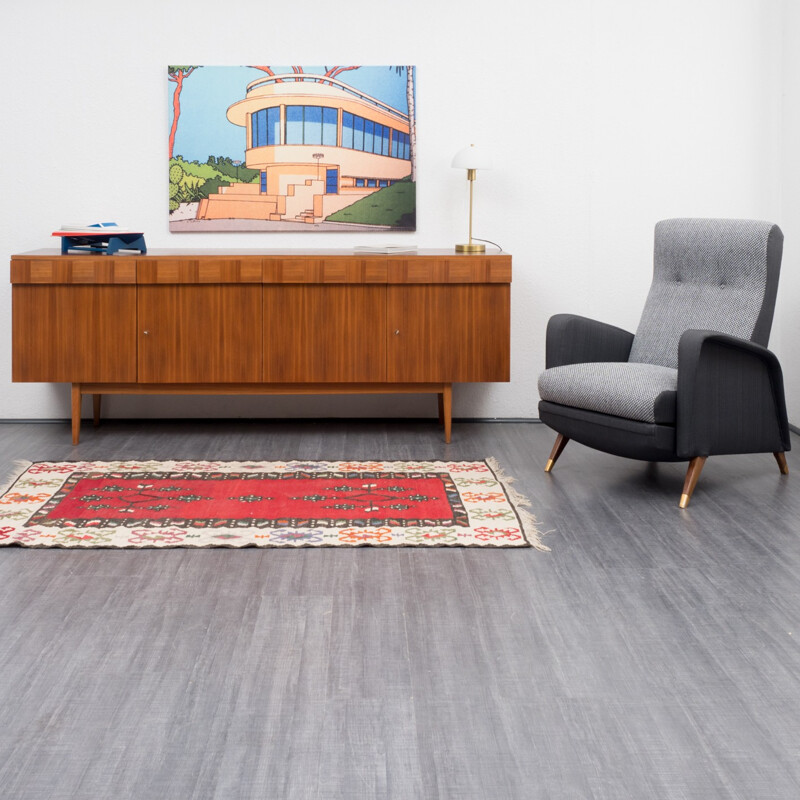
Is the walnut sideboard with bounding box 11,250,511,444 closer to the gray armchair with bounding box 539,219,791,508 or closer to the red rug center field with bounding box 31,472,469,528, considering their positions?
the gray armchair with bounding box 539,219,791,508

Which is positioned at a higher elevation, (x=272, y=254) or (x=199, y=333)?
(x=272, y=254)

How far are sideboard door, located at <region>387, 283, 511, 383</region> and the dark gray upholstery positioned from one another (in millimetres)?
498

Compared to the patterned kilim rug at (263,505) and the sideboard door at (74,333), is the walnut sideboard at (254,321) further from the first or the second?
the patterned kilim rug at (263,505)

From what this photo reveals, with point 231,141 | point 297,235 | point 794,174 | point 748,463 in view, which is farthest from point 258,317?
point 794,174

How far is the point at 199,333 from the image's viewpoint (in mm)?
4664

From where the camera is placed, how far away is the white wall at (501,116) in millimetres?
5062

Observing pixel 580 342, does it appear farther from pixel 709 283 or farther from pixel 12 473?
pixel 12 473

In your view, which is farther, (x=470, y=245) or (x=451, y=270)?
(x=470, y=245)

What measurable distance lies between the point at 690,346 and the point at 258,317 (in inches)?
78.6

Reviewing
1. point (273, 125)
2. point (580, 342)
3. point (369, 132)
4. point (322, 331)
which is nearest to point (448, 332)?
point (322, 331)

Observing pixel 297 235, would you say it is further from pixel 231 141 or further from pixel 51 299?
pixel 51 299

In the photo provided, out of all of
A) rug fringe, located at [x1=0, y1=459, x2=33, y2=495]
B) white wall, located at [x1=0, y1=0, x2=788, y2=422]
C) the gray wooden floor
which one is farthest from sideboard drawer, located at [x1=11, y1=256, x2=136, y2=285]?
the gray wooden floor

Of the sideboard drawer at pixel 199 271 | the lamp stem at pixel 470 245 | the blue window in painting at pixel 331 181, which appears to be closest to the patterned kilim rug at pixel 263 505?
the sideboard drawer at pixel 199 271

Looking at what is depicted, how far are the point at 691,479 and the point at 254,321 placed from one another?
2081 millimetres
